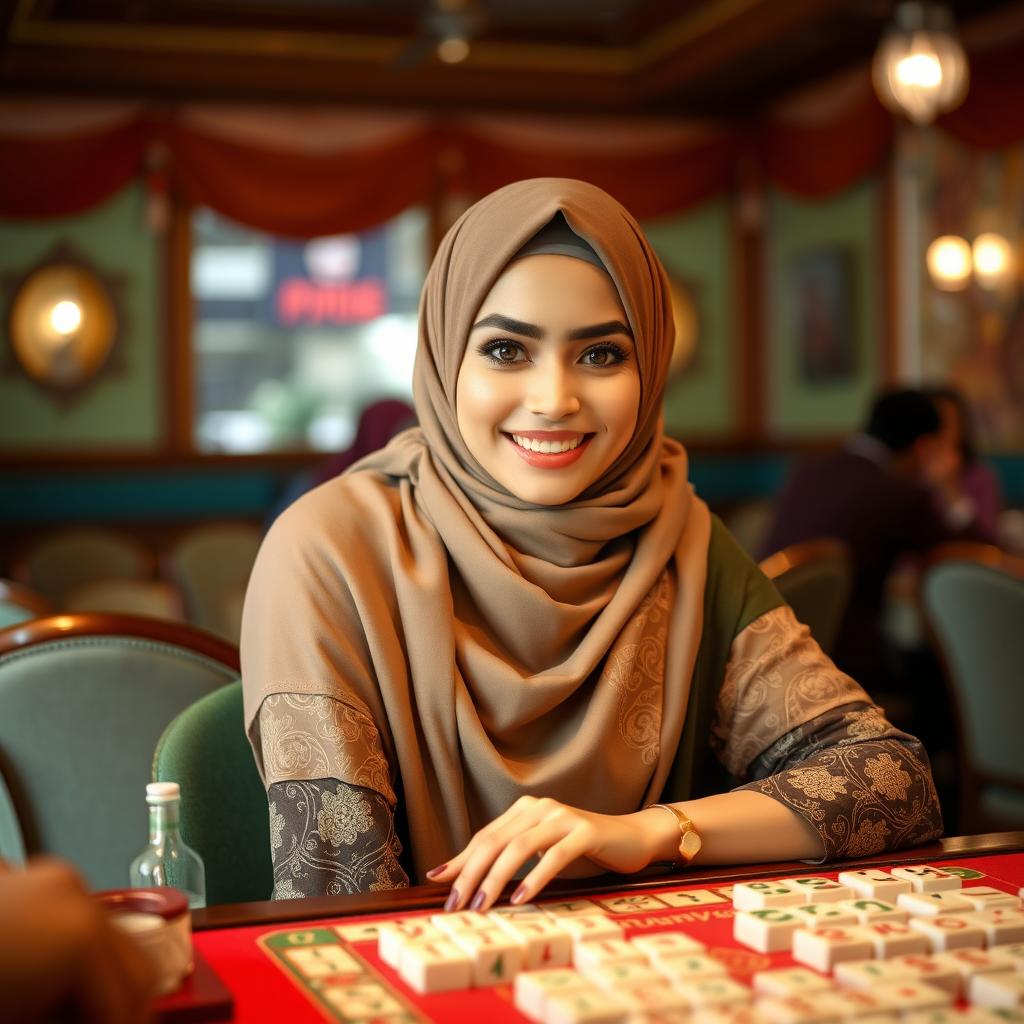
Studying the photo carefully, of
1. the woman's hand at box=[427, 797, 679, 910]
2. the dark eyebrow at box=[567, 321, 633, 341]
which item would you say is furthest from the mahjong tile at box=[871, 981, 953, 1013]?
the dark eyebrow at box=[567, 321, 633, 341]

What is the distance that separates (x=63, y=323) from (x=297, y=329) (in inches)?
48.4

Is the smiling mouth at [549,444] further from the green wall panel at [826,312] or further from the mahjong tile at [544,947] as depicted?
the green wall panel at [826,312]

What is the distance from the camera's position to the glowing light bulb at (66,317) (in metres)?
A: 7.12

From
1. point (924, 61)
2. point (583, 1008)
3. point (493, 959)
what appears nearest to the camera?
point (583, 1008)

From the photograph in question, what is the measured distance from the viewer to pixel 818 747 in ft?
5.23

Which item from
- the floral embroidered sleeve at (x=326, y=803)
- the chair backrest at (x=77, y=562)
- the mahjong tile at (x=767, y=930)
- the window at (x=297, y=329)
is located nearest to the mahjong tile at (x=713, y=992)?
the mahjong tile at (x=767, y=930)

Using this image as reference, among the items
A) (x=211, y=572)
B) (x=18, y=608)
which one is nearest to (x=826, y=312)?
(x=211, y=572)

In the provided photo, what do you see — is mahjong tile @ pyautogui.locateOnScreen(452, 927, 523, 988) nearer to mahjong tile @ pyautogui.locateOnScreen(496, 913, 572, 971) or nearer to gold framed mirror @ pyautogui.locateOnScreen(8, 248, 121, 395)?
mahjong tile @ pyautogui.locateOnScreen(496, 913, 572, 971)

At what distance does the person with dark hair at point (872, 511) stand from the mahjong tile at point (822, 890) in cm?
274

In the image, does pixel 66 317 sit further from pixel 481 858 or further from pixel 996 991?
pixel 996 991

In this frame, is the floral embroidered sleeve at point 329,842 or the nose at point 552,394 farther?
the nose at point 552,394

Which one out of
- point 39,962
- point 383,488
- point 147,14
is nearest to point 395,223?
point 147,14

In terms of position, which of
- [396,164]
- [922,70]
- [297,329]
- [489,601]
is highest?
[396,164]

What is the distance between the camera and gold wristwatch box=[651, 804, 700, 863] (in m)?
1.37
